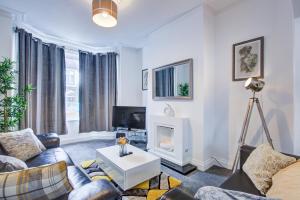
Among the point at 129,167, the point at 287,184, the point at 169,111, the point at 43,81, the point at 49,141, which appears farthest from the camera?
the point at 43,81

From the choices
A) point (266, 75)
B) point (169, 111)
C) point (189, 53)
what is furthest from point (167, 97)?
point (266, 75)

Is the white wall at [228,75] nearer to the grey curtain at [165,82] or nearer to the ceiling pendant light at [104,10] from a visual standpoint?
the grey curtain at [165,82]

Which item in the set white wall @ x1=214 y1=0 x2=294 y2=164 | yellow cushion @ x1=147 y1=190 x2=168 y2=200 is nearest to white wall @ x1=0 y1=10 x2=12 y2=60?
yellow cushion @ x1=147 y1=190 x2=168 y2=200

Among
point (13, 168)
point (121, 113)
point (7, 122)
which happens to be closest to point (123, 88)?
point (121, 113)

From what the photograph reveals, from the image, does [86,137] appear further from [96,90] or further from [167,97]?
[167,97]

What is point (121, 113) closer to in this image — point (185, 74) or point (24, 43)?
point (185, 74)

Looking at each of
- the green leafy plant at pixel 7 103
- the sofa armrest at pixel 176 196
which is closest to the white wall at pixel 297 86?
the sofa armrest at pixel 176 196

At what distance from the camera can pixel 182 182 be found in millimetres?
2240

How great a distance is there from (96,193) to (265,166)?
4.48 ft

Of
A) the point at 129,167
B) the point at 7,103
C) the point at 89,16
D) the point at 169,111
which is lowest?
the point at 129,167

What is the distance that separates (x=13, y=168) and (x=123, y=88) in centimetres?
361

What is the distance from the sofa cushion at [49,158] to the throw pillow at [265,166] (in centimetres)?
192

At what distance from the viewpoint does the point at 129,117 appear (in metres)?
4.04

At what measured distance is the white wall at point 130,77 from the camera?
464 centimetres
